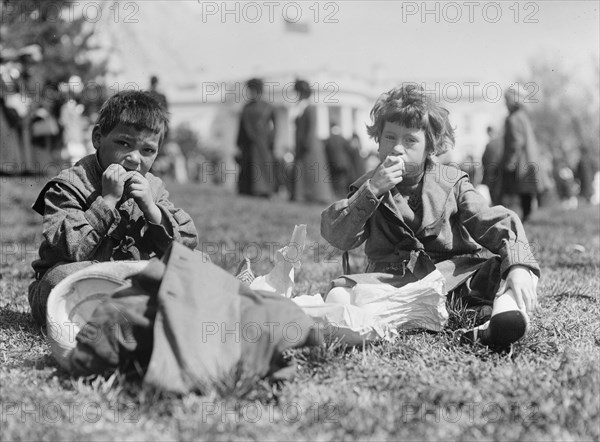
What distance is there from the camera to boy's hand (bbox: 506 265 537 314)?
2600mm

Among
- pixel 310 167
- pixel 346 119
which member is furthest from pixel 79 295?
pixel 346 119

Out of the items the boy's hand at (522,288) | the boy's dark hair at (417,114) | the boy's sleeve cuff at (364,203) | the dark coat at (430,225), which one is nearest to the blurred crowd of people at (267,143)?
the boy's dark hair at (417,114)

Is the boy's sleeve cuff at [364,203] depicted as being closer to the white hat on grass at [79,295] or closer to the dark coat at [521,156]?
the white hat on grass at [79,295]

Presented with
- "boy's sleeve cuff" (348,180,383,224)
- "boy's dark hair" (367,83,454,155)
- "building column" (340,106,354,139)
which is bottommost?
"building column" (340,106,354,139)

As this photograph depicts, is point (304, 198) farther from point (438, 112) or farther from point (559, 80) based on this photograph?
point (559, 80)

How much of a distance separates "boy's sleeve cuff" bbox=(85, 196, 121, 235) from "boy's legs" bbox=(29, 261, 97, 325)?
0.52 ft

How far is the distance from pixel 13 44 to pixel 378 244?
8660 millimetres

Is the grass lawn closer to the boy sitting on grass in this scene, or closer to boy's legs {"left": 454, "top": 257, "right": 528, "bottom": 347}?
boy's legs {"left": 454, "top": 257, "right": 528, "bottom": 347}

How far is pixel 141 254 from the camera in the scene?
9.86 feet

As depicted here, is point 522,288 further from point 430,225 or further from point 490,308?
point 430,225

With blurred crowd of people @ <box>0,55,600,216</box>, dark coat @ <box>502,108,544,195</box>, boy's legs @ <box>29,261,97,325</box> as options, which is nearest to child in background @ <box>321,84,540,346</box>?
boy's legs @ <box>29,261,97,325</box>

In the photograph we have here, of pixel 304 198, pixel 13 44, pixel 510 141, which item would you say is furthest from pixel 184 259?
pixel 304 198

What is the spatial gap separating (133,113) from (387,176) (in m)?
0.99

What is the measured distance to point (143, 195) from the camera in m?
2.75
